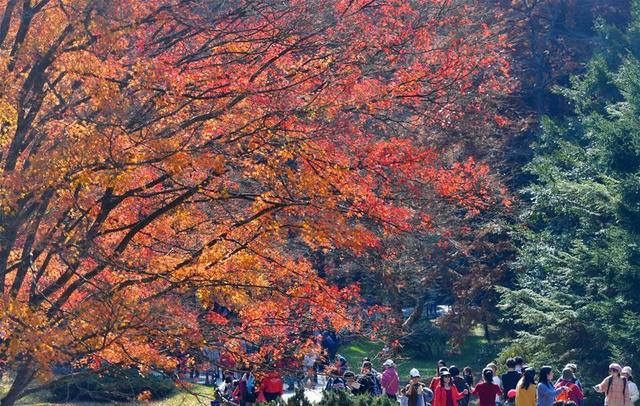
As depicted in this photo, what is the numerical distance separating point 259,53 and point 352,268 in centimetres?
1205

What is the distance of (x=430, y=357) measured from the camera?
33969 millimetres

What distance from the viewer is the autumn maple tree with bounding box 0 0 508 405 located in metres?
10.1

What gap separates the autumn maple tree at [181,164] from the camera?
33.2 feet

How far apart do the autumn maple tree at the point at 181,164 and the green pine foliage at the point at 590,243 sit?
10712 millimetres

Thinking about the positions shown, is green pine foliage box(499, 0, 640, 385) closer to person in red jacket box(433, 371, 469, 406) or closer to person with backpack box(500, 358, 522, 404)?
person with backpack box(500, 358, 522, 404)

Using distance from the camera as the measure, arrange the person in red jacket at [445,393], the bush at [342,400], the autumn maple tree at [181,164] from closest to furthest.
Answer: the autumn maple tree at [181,164]
the bush at [342,400]
the person in red jacket at [445,393]

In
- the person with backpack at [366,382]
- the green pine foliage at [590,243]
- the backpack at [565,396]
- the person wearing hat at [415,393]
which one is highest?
the green pine foliage at [590,243]

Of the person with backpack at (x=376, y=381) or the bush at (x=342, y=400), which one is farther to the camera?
the person with backpack at (x=376, y=381)

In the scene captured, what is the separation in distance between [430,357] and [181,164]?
82.0 ft

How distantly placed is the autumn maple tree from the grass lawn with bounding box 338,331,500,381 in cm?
1569

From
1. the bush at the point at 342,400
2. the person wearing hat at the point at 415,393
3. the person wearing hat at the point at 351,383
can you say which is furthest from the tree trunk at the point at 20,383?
the person wearing hat at the point at 415,393

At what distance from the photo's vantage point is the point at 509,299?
26109mm

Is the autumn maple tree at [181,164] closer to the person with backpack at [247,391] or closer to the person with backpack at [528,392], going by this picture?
the person with backpack at [528,392]

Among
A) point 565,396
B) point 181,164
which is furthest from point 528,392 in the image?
point 181,164
